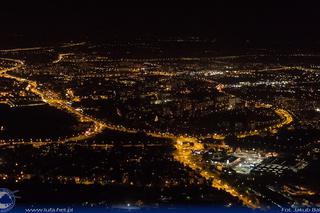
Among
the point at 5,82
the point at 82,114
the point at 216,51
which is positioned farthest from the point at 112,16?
the point at 82,114

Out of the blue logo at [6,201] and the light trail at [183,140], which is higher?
the blue logo at [6,201]

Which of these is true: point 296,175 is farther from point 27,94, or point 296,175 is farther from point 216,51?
point 216,51

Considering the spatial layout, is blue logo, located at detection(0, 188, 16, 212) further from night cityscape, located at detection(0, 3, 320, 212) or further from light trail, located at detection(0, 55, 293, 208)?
light trail, located at detection(0, 55, 293, 208)

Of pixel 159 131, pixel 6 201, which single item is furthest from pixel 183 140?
pixel 6 201

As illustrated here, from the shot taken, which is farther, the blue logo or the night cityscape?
the night cityscape

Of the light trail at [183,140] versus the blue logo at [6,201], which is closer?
the blue logo at [6,201]

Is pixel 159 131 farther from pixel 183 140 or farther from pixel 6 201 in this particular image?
pixel 6 201

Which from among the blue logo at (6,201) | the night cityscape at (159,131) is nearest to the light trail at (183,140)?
the night cityscape at (159,131)

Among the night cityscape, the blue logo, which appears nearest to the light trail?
the night cityscape

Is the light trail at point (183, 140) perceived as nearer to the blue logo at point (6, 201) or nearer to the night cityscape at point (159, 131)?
the night cityscape at point (159, 131)
